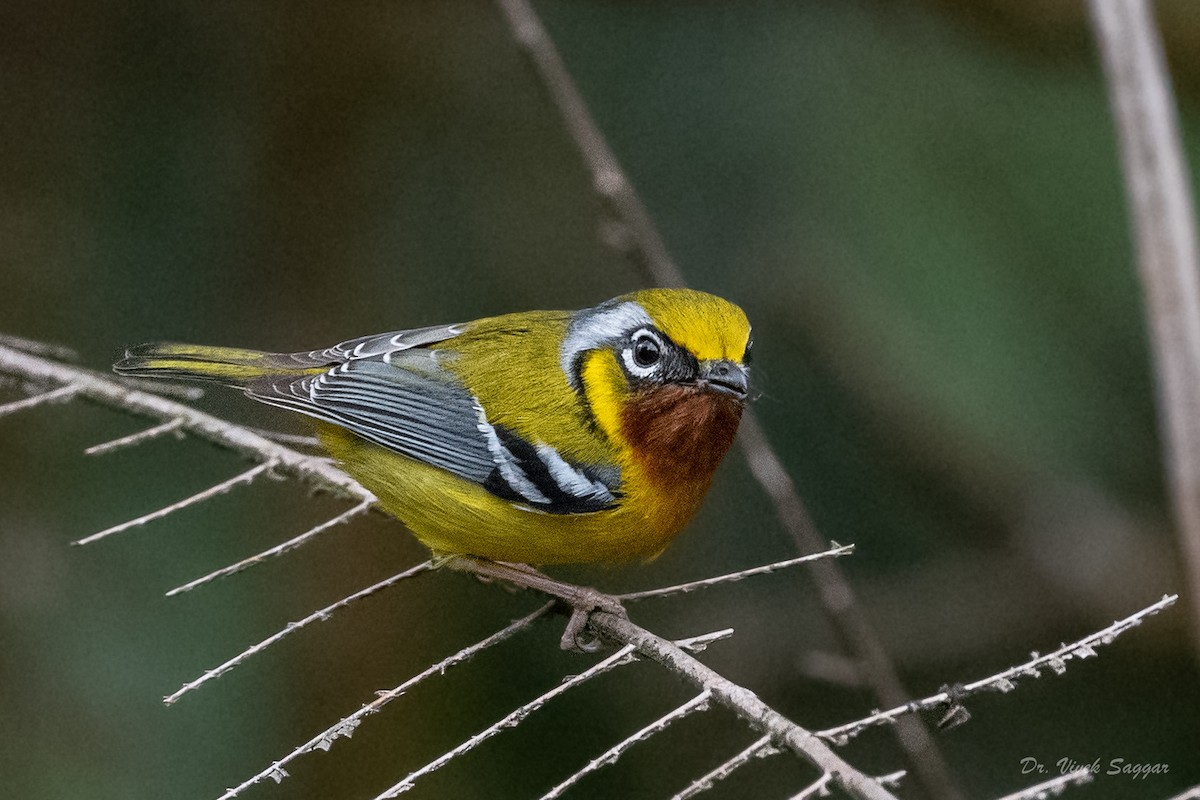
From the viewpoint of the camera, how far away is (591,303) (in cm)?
545

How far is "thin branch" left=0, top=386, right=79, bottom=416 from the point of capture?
2.91m

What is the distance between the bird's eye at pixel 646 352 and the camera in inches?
137

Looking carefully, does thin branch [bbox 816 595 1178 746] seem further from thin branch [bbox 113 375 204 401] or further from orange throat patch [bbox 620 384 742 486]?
thin branch [bbox 113 375 204 401]

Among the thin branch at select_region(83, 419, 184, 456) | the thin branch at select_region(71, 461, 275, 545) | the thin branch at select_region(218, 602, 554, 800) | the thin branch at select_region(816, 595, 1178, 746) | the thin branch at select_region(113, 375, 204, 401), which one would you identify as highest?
the thin branch at select_region(113, 375, 204, 401)

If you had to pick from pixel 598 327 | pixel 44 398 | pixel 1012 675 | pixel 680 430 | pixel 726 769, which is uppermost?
pixel 44 398

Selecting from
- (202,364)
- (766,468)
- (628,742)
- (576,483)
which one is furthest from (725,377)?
(202,364)

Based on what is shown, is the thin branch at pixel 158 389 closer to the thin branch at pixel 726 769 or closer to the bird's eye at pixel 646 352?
the bird's eye at pixel 646 352

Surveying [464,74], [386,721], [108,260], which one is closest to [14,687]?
[386,721]

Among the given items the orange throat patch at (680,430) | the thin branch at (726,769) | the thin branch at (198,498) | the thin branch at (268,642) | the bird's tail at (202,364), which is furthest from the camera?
the bird's tail at (202,364)

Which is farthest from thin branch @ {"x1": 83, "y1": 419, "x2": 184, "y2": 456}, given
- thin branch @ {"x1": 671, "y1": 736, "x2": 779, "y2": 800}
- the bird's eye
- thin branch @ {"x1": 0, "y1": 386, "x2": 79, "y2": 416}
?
thin branch @ {"x1": 671, "y1": 736, "x2": 779, "y2": 800}

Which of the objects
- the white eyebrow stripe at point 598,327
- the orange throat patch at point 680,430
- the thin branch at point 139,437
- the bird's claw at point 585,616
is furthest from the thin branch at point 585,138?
the thin branch at point 139,437

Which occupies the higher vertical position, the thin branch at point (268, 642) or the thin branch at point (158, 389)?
the thin branch at point (158, 389)

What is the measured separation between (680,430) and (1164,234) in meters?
1.34

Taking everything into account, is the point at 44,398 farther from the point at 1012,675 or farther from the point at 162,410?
the point at 1012,675
